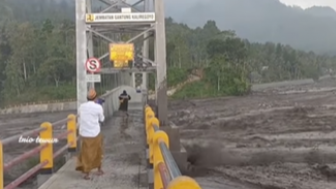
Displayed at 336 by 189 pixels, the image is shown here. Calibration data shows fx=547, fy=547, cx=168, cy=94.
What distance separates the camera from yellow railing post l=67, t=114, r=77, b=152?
12992 millimetres

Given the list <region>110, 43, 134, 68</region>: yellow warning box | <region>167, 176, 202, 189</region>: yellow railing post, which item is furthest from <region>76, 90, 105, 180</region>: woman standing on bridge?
<region>110, 43, 134, 68</region>: yellow warning box

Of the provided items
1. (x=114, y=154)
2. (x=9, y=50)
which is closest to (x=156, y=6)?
(x=114, y=154)

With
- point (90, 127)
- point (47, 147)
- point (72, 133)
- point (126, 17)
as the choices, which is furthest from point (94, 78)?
point (90, 127)

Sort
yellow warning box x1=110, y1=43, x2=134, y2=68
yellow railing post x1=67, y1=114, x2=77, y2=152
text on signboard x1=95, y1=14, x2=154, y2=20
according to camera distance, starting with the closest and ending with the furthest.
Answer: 1. yellow railing post x1=67, y1=114, x2=77, y2=152
2. text on signboard x1=95, y1=14, x2=154, y2=20
3. yellow warning box x1=110, y1=43, x2=134, y2=68

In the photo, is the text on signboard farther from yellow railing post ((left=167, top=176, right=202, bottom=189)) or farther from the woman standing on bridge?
yellow railing post ((left=167, top=176, right=202, bottom=189))

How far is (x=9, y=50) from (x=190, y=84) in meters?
33.3

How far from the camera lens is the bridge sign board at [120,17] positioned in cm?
2019

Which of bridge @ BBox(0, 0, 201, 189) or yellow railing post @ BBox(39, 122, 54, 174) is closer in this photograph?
bridge @ BBox(0, 0, 201, 189)

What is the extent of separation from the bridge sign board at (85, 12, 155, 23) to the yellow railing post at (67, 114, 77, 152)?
24.1ft

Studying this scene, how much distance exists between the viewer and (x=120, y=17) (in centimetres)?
2086

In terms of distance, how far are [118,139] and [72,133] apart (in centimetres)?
522

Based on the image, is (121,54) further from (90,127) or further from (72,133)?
(90,127)

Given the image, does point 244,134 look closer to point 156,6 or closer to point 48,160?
point 156,6

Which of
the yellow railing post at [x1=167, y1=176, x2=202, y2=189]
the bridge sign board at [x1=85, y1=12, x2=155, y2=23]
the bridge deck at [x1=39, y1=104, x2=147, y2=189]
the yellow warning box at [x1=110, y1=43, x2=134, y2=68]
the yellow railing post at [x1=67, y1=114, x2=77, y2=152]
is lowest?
the bridge deck at [x1=39, y1=104, x2=147, y2=189]
